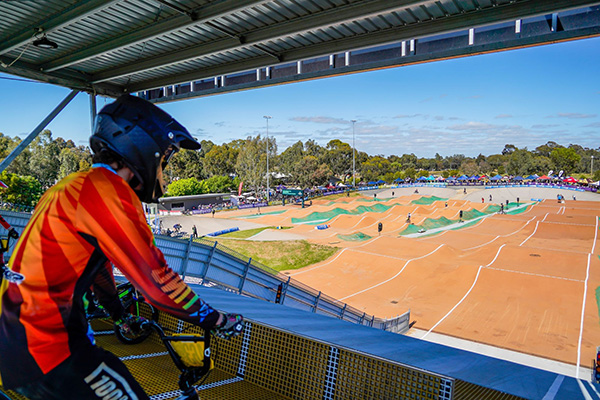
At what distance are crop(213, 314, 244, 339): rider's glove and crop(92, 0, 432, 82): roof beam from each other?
5.87m

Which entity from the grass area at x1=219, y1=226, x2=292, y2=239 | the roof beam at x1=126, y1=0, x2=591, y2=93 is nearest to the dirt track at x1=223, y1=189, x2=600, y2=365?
the grass area at x1=219, y1=226, x2=292, y2=239

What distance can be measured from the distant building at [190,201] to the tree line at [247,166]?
3.16 m

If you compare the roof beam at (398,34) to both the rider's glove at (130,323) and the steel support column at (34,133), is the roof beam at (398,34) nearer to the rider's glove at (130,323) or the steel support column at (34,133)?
the steel support column at (34,133)

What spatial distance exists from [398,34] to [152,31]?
5020 millimetres

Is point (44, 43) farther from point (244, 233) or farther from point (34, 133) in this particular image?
point (244, 233)

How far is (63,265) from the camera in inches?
61.5

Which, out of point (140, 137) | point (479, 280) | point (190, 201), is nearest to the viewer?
point (140, 137)

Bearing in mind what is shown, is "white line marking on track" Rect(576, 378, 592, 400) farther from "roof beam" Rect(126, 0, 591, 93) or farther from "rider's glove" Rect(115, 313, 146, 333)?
"roof beam" Rect(126, 0, 591, 93)

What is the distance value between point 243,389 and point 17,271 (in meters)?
2.07

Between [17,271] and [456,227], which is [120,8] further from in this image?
[456,227]

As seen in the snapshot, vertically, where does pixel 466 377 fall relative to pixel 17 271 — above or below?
below

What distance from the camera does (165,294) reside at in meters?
1.63

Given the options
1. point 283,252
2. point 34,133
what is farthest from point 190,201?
point 34,133

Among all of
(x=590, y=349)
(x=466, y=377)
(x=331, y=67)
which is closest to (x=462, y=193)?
(x=590, y=349)
